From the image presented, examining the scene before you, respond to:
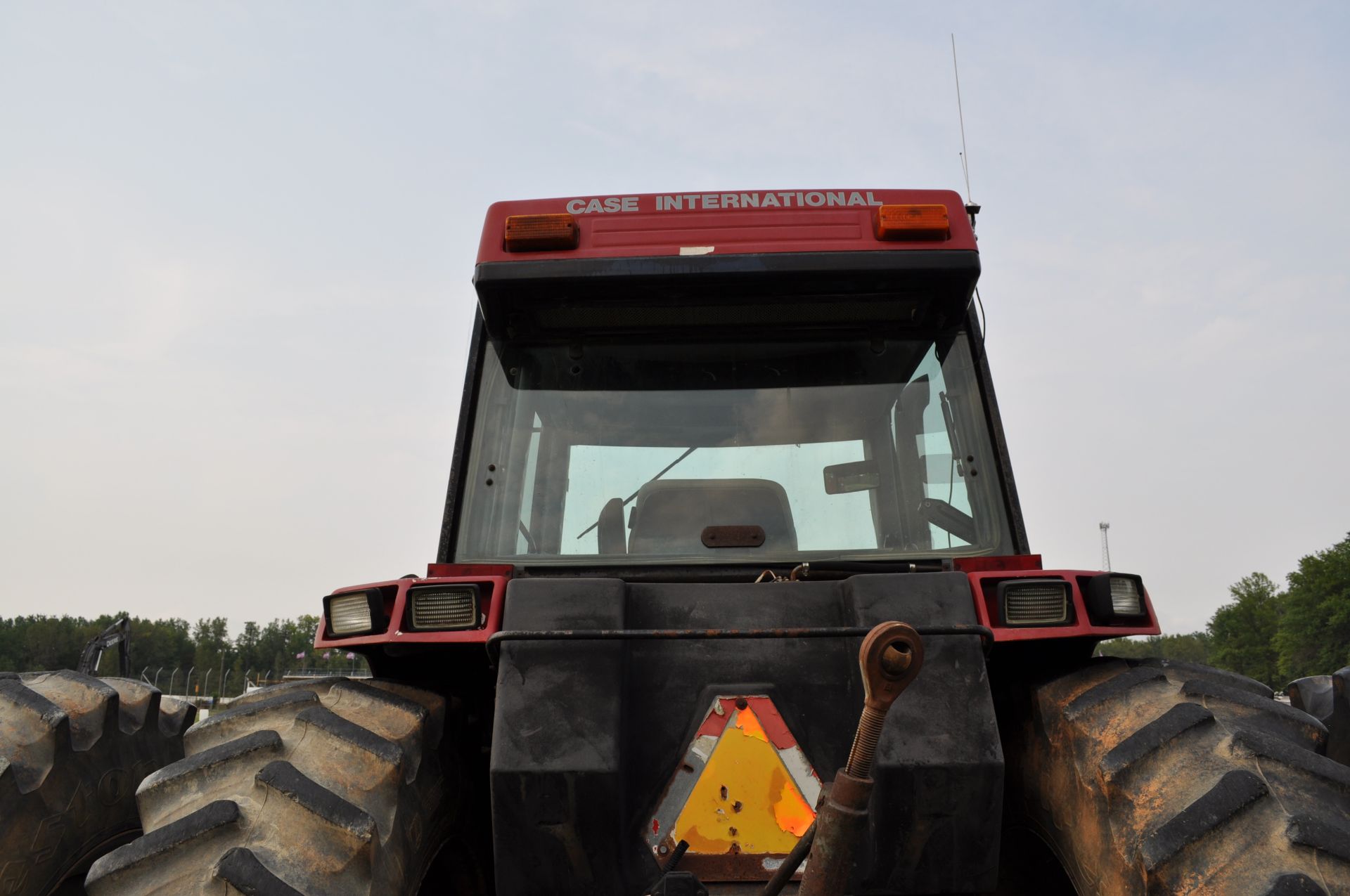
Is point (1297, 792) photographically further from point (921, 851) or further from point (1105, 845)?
point (921, 851)

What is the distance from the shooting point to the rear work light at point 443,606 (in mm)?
2850

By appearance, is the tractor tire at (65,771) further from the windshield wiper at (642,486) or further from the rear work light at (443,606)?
the windshield wiper at (642,486)

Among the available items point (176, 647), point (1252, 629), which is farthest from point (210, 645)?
point (1252, 629)

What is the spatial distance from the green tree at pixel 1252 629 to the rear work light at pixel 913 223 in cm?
8973

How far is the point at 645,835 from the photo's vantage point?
259 centimetres

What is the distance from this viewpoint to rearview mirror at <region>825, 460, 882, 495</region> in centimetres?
361

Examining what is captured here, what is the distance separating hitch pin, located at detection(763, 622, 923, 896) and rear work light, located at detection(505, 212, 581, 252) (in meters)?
1.95

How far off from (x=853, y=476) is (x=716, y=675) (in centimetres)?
114

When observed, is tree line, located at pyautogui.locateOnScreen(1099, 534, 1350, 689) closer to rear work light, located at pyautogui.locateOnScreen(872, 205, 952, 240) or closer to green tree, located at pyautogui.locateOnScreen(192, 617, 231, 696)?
rear work light, located at pyautogui.locateOnScreen(872, 205, 952, 240)

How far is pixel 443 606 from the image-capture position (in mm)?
2867

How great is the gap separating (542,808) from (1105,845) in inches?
52.1

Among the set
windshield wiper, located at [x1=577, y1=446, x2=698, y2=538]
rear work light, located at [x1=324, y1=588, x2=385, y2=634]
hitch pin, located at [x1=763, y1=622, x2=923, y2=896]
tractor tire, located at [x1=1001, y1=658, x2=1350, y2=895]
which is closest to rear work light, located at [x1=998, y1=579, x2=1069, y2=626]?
tractor tire, located at [x1=1001, y1=658, x2=1350, y2=895]

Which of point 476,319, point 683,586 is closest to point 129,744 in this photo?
point 476,319

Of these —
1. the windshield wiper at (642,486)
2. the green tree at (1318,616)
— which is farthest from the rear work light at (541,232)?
the green tree at (1318,616)
